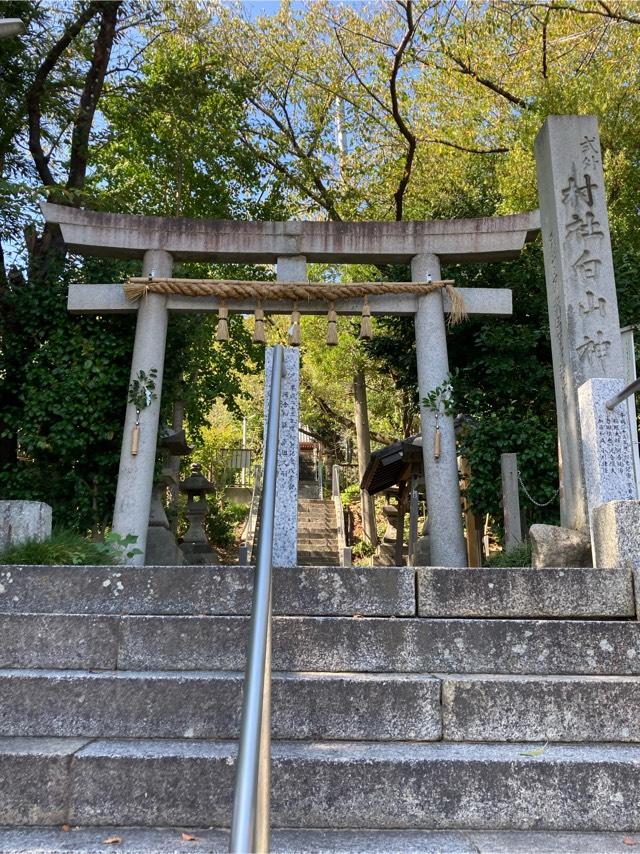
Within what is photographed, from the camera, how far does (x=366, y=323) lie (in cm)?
768

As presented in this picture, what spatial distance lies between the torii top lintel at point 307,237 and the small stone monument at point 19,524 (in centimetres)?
415

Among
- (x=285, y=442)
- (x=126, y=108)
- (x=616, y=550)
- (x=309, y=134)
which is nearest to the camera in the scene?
(x=616, y=550)

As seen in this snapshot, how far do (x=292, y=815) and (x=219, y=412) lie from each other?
88.6ft

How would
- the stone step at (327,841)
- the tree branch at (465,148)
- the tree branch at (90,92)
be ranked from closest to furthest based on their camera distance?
the stone step at (327,841), the tree branch at (90,92), the tree branch at (465,148)

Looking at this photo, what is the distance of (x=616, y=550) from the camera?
4016 mm

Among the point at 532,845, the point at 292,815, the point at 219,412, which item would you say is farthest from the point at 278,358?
the point at 219,412

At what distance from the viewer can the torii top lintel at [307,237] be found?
7.96 meters

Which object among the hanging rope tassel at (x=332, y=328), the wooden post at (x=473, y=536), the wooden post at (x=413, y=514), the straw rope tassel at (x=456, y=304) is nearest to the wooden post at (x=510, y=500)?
the straw rope tassel at (x=456, y=304)

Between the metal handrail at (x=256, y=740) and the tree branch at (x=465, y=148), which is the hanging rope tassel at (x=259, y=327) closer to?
the metal handrail at (x=256, y=740)

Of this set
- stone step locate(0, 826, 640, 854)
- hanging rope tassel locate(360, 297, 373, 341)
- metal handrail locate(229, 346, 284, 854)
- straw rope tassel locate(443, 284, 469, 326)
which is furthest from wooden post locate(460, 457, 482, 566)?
metal handrail locate(229, 346, 284, 854)

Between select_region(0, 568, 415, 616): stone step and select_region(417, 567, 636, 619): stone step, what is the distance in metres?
0.13

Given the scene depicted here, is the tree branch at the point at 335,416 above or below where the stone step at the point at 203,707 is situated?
above

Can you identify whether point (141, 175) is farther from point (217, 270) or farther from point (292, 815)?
point (292, 815)

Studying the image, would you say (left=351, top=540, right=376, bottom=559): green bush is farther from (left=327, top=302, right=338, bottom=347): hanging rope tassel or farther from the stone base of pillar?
the stone base of pillar
